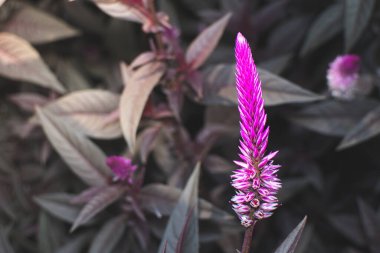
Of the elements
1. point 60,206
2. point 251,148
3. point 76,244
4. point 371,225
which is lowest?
point 371,225

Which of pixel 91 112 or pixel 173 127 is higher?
pixel 91 112

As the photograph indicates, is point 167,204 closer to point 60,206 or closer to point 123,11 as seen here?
point 60,206

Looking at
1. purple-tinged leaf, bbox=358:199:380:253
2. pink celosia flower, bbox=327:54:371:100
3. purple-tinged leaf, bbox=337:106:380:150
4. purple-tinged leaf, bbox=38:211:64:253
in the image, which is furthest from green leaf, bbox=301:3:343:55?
purple-tinged leaf, bbox=38:211:64:253

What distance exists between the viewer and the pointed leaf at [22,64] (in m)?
1.46

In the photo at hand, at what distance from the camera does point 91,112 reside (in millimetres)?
1460

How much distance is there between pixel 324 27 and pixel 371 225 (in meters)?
0.60

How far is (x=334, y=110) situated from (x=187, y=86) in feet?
1.50

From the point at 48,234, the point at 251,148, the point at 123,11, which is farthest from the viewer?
the point at 48,234

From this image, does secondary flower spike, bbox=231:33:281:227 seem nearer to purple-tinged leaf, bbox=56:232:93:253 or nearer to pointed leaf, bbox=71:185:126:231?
pointed leaf, bbox=71:185:126:231

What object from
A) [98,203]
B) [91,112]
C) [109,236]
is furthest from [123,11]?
[109,236]

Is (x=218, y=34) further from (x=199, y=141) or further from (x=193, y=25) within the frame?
(x=193, y=25)

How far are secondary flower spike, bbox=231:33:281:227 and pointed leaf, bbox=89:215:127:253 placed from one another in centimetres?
65

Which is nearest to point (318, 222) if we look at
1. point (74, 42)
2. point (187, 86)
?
point (187, 86)

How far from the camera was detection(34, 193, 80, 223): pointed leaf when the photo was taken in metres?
1.47
